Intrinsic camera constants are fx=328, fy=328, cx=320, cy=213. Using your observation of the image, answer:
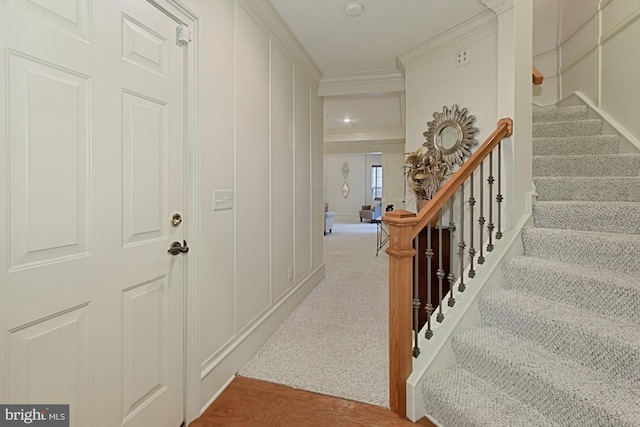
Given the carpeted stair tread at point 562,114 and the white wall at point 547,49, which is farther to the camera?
the white wall at point 547,49

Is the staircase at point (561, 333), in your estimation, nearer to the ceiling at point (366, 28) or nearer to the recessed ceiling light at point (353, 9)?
the ceiling at point (366, 28)

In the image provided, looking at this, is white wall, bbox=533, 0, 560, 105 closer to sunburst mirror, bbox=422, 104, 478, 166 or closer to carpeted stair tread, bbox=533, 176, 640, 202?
sunburst mirror, bbox=422, 104, 478, 166

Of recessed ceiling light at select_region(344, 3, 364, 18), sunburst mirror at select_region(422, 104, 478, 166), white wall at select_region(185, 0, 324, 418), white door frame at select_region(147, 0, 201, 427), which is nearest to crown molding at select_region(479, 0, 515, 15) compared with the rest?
sunburst mirror at select_region(422, 104, 478, 166)

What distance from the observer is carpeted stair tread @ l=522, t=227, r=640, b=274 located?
175 cm

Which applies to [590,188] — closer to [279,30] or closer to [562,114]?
[562,114]

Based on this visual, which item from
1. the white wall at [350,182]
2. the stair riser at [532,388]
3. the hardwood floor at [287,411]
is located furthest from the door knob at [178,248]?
the white wall at [350,182]

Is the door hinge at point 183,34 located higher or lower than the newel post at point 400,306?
higher

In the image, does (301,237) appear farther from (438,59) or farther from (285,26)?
(438,59)

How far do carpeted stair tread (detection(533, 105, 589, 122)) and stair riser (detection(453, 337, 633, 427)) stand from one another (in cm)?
286

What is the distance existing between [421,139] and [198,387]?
3.03 metres

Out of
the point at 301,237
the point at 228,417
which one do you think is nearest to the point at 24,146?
the point at 228,417

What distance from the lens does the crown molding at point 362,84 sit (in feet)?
12.8

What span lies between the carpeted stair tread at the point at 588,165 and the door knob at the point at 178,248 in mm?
2878

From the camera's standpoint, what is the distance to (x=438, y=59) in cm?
328
